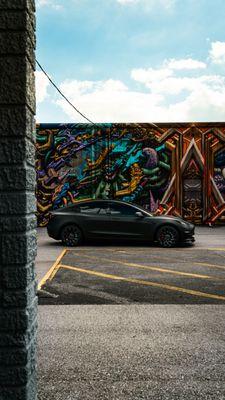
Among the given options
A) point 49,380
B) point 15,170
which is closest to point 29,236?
point 15,170

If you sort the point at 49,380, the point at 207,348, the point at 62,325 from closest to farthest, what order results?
the point at 49,380
the point at 207,348
the point at 62,325

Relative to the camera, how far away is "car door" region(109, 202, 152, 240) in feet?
47.9

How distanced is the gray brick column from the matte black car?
39.2 feet

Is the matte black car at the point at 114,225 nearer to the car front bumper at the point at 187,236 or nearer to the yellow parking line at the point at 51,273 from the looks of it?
the car front bumper at the point at 187,236

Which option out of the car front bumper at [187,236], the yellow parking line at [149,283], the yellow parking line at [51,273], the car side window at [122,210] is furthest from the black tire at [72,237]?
the yellow parking line at [149,283]

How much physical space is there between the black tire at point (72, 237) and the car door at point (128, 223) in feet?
3.52

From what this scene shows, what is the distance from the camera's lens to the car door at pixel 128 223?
14.6m

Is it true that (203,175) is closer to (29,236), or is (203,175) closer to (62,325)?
(62,325)

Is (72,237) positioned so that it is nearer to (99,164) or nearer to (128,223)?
(128,223)

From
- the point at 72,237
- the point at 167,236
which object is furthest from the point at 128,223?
the point at 72,237

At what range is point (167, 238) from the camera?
47.5 ft

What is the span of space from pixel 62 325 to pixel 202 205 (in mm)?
17655

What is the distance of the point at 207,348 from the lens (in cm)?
495

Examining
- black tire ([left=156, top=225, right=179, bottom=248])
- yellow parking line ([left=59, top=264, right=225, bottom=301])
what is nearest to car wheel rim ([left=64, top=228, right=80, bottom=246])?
black tire ([left=156, top=225, right=179, bottom=248])
